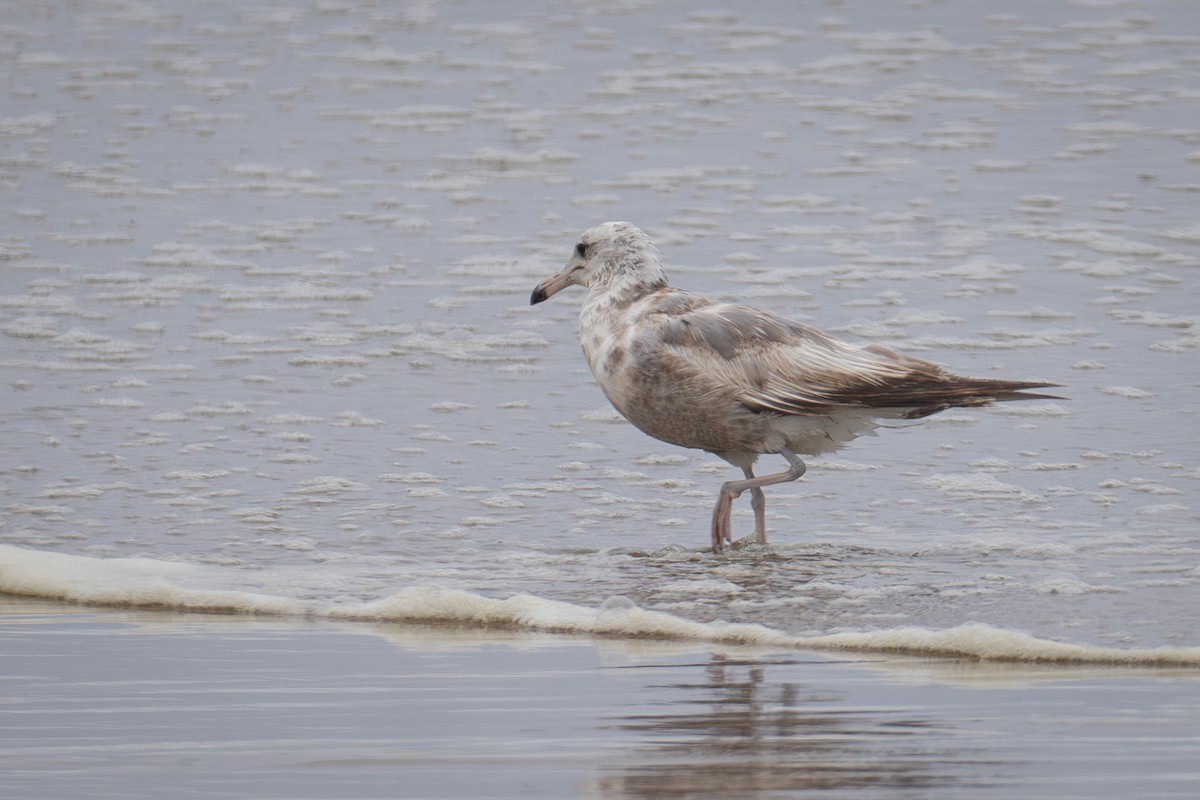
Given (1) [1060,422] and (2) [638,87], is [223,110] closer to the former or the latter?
(2) [638,87]

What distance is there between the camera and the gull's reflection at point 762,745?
4.68 m

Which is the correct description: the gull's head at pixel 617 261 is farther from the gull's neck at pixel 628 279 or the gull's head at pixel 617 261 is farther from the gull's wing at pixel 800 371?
the gull's wing at pixel 800 371

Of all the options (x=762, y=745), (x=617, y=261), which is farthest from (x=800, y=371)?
(x=762, y=745)

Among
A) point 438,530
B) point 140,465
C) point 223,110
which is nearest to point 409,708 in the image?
point 438,530

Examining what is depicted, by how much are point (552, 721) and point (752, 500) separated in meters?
3.29

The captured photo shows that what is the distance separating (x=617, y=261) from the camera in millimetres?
9211

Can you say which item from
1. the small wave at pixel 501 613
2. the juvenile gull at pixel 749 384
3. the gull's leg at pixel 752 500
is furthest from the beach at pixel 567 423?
the juvenile gull at pixel 749 384

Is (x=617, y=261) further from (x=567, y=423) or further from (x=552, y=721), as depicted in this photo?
(x=552, y=721)

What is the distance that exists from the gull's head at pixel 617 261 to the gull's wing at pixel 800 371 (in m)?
0.47

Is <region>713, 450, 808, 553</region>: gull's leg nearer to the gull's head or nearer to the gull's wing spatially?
the gull's wing

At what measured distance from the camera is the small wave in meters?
6.14

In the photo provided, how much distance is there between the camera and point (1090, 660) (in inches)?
238

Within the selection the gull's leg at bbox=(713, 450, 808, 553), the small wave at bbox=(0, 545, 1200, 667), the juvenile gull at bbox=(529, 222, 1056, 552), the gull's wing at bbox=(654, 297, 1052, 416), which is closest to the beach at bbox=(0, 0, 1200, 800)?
the small wave at bbox=(0, 545, 1200, 667)

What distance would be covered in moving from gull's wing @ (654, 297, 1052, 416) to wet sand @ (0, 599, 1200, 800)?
213 cm
